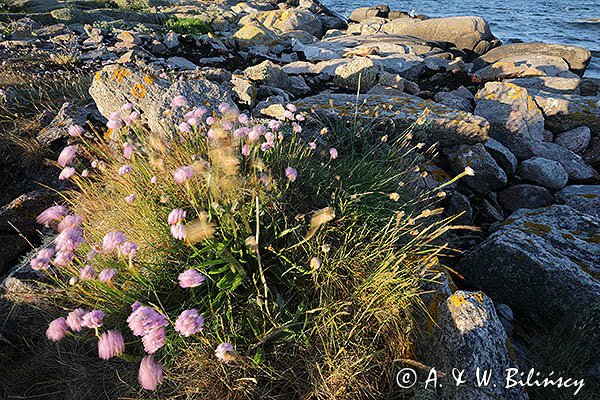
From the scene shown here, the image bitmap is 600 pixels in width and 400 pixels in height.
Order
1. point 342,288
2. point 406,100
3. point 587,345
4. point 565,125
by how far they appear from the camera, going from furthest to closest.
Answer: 1. point 565,125
2. point 406,100
3. point 587,345
4. point 342,288

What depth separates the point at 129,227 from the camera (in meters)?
2.50

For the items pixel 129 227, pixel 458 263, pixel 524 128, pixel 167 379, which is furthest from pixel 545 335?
pixel 524 128

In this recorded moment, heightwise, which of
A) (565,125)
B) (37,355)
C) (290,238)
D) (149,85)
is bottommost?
(565,125)

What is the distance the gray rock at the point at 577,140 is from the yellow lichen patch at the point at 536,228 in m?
3.65

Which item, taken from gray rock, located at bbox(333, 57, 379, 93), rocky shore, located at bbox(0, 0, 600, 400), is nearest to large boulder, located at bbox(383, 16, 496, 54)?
rocky shore, located at bbox(0, 0, 600, 400)

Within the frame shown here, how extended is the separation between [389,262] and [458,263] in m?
1.45

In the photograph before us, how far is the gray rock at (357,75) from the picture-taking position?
271 inches

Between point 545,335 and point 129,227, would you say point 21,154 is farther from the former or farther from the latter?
point 545,335

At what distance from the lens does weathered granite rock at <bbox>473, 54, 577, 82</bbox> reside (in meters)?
9.49

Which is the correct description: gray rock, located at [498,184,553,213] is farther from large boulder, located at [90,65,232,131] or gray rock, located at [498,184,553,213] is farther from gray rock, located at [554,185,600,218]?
large boulder, located at [90,65,232,131]

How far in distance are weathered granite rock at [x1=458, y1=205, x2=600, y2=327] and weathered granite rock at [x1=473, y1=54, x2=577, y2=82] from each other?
7.03m

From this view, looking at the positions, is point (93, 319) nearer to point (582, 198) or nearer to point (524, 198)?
point (524, 198)

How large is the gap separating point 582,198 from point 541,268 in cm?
227

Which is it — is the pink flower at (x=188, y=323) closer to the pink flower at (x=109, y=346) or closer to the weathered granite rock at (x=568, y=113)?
the pink flower at (x=109, y=346)
